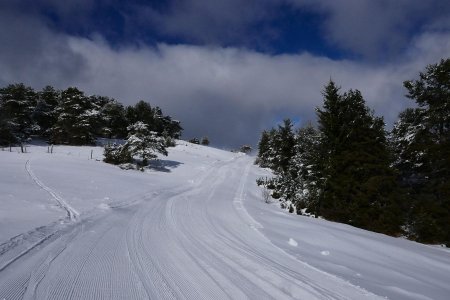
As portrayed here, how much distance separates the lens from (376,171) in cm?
1830

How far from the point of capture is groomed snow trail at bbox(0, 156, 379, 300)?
3.81 m

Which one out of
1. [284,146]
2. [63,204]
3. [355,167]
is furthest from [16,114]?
[355,167]

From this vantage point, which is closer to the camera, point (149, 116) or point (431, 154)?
point (431, 154)

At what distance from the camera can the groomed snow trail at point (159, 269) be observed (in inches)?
150

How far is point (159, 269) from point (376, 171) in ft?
55.2

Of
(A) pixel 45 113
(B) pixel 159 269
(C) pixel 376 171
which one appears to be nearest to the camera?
(B) pixel 159 269

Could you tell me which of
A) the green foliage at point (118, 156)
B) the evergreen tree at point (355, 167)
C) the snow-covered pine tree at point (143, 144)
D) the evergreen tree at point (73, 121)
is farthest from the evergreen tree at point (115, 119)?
the evergreen tree at point (355, 167)

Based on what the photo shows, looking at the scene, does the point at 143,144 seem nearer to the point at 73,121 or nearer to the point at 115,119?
the point at 73,121

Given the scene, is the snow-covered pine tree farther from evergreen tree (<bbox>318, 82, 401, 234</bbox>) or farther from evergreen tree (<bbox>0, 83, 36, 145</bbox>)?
evergreen tree (<bbox>0, 83, 36, 145</bbox>)

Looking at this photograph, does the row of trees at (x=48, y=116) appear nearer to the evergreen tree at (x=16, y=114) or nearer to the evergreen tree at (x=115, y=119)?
the evergreen tree at (x=16, y=114)

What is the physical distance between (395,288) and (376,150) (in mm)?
16104

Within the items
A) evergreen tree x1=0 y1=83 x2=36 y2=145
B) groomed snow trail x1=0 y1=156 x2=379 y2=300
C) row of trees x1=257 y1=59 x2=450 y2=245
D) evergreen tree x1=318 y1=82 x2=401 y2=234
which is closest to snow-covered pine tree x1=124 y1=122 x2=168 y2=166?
row of trees x1=257 y1=59 x2=450 y2=245

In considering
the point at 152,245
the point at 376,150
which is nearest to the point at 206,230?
the point at 152,245

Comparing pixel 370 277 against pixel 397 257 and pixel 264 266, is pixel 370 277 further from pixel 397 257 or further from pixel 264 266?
pixel 397 257
